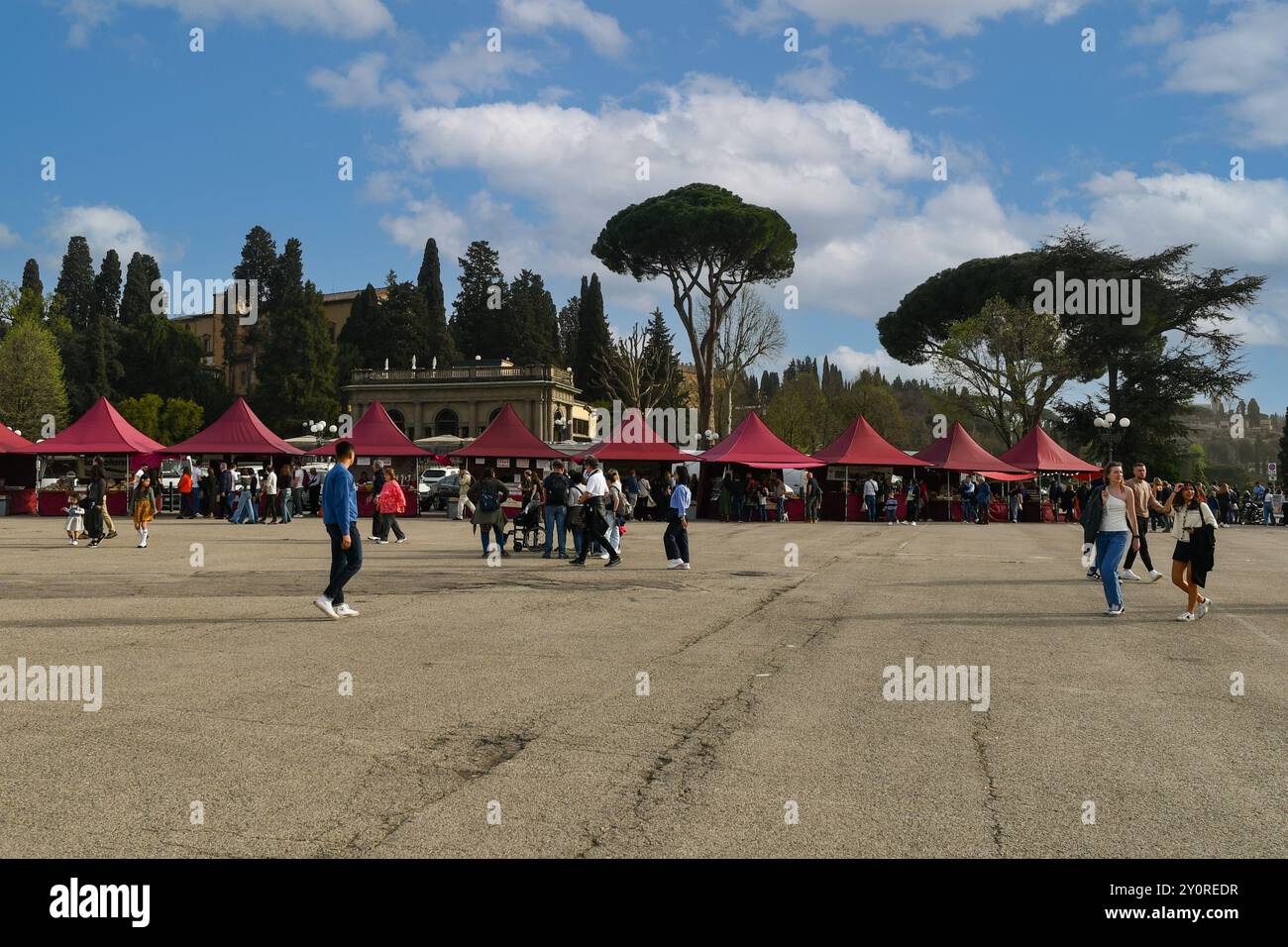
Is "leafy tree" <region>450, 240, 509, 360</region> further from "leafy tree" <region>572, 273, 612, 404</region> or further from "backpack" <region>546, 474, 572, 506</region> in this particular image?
"backpack" <region>546, 474, 572, 506</region>

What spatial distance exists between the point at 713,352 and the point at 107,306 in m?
61.7

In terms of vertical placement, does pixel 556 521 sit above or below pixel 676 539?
above

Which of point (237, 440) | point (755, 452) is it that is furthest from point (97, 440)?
point (755, 452)

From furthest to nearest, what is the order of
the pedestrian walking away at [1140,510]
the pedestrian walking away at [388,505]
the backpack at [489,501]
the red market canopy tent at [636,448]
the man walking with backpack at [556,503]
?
the red market canopy tent at [636,448]
the pedestrian walking away at [388,505]
the man walking with backpack at [556,503]
the backpack at [489,501]
the pedestrian walking away at [1140,510]

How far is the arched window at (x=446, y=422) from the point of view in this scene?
77188 mm

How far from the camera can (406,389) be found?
7762 cm

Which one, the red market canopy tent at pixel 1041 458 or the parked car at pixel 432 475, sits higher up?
the red market canopy tent at pixel 1041 458

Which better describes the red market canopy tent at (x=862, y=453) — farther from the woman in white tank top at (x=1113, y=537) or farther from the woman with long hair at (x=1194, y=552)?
the woman with long hair at (x=1194, y=552)

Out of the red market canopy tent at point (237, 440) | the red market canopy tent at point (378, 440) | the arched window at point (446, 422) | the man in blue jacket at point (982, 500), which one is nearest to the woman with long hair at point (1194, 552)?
the man in blue jacket at point (982, 500)

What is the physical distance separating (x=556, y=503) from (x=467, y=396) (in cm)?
5890

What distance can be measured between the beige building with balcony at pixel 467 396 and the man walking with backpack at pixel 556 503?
54.6m

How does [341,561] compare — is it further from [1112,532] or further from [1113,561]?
[1112,532]

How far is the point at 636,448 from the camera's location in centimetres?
3688

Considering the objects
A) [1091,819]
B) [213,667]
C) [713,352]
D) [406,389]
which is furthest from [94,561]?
[406,389]
